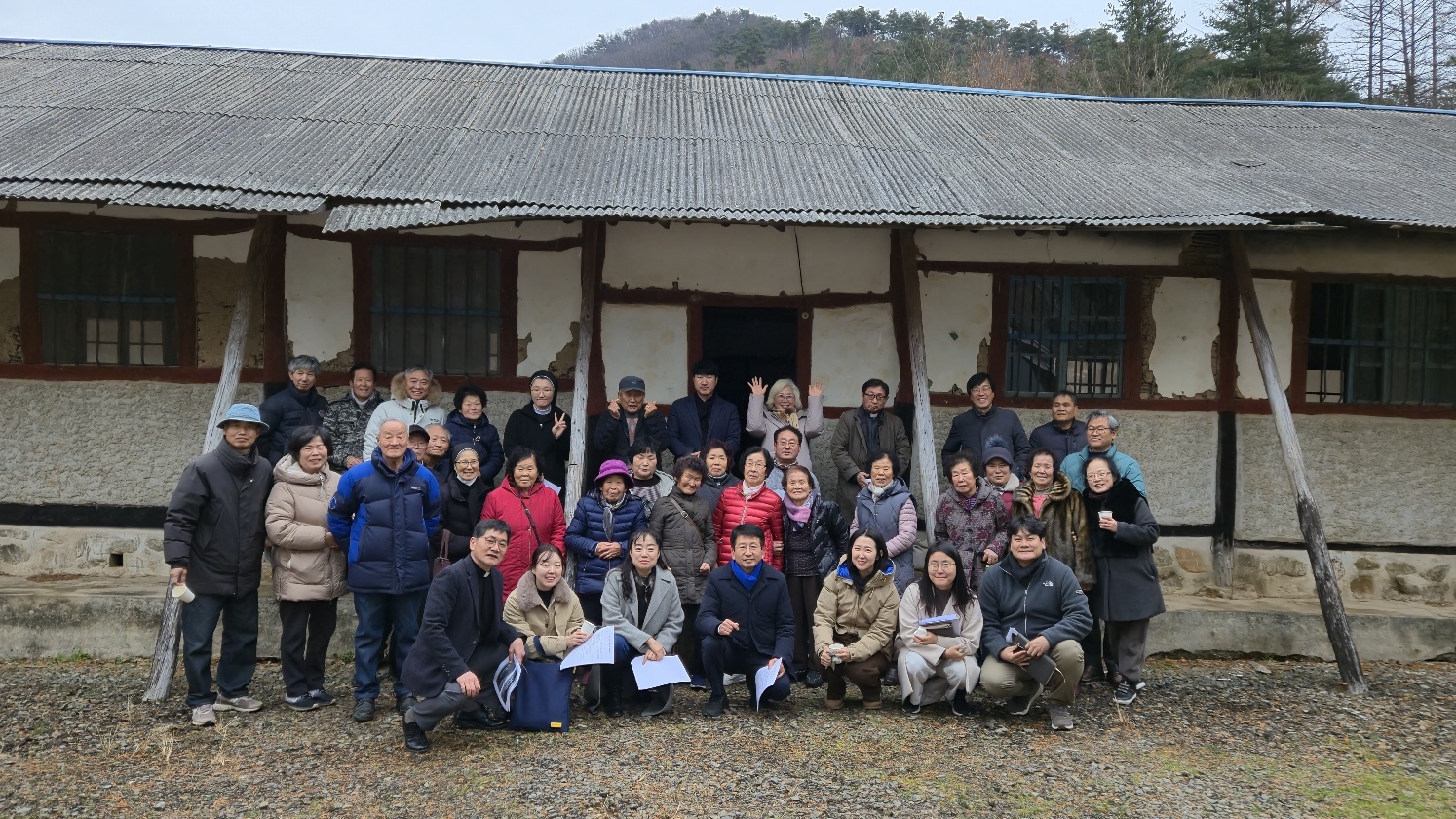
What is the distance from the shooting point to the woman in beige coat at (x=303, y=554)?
5969 mm

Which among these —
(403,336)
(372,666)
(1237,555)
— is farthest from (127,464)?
(1237,555)

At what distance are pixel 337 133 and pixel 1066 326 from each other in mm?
5594

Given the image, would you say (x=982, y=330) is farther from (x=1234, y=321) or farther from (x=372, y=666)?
(x=372, y=666)

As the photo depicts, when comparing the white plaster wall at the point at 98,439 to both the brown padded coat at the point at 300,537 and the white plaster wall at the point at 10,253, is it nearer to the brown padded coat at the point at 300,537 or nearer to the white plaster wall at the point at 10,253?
the white plaster wall at the point at 10,253

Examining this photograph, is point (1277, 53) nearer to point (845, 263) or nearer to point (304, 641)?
point (845, 263)

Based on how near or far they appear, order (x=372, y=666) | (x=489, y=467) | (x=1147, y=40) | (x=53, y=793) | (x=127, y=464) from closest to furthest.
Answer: (x=53, y=793)
(x=372, y=666)
(x=489, y=467)
(x=127, y=464)
(x=1147, y=40)

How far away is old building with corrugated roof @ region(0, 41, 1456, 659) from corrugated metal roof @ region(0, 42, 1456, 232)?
6 cm

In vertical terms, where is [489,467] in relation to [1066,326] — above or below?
below

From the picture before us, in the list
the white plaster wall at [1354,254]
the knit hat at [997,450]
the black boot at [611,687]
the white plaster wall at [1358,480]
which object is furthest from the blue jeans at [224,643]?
the white plaster wall at [1354,254]

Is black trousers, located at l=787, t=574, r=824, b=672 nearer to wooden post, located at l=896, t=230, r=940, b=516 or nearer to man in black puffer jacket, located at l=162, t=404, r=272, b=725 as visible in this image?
wooden post, located at l=896, t=230, r=940, b=516

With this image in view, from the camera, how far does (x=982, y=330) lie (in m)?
8.70

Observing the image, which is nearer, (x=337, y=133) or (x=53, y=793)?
(x=53, y=793)

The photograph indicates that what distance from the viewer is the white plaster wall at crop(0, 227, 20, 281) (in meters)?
8.22

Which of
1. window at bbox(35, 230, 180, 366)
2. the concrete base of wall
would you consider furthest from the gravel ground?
window at bbox(35, 230, 180, 366)
